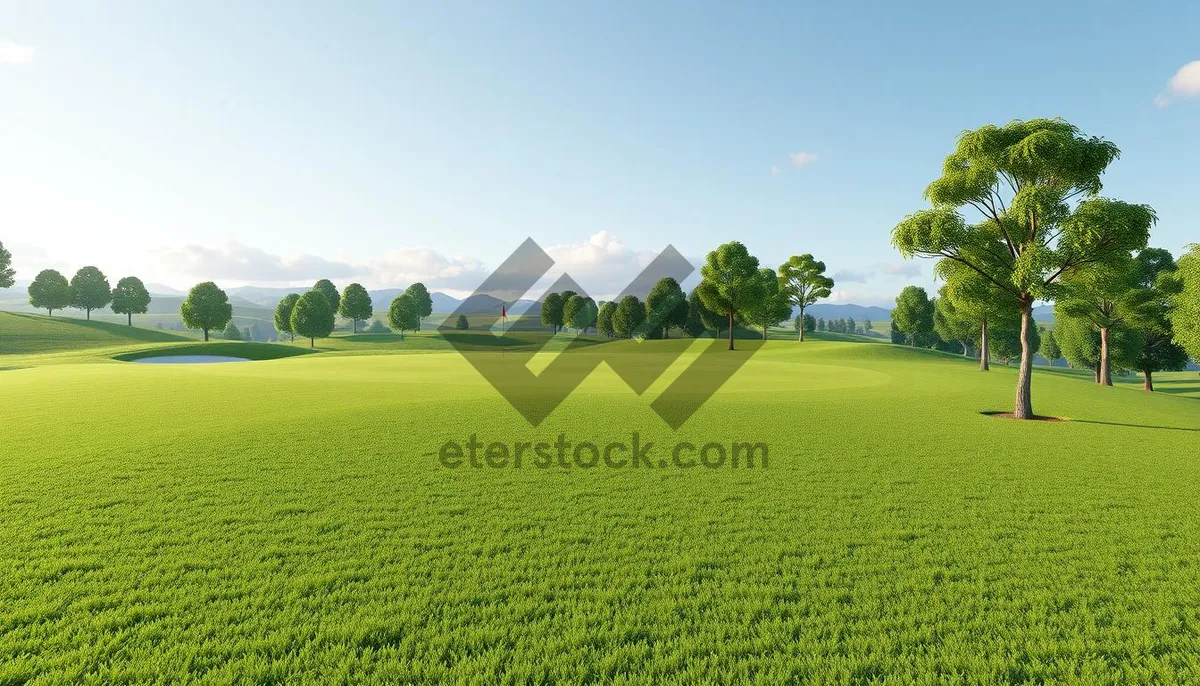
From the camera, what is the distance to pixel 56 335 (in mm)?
72250

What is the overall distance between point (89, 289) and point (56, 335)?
144 ft

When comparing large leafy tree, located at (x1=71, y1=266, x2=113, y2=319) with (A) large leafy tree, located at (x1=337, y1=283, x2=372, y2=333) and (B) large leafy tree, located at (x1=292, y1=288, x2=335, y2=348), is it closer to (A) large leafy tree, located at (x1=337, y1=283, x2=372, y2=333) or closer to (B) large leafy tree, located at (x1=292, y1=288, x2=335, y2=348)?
(A) large leafy tree, located at (x1=337, y1=283, x2=372, y2=333)

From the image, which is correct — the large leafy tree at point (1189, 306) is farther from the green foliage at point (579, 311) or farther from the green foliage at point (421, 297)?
the green foliage at point (421, 297)

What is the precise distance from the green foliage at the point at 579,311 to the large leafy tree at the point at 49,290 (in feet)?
324

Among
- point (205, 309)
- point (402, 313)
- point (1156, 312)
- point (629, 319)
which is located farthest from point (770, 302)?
point (205, 309)

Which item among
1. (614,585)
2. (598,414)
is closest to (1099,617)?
(614,585)

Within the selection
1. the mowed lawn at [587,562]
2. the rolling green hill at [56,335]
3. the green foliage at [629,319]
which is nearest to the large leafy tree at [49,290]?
the rolling green hill at [56,335]

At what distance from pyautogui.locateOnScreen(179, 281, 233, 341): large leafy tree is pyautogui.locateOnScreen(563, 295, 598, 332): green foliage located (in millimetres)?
60526

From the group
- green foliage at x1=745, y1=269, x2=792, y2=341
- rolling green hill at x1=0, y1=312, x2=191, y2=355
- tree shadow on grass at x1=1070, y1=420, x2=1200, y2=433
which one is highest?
green foliage at x1=745, y1=269, x2=792, y2=341

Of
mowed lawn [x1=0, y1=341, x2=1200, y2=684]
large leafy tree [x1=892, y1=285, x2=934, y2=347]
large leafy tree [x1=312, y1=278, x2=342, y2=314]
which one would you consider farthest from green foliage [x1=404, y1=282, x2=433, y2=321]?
mowed lawn [x1=0, y1=341, x2=1200, y2=684]

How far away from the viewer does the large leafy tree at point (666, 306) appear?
93.8 m

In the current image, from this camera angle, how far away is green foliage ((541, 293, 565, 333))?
379 feet

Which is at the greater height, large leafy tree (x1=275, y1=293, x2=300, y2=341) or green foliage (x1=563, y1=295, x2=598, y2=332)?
green foliage (x1=563, y1=295, x2=598, y2=332)

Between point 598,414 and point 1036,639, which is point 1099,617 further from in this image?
point 598,414
